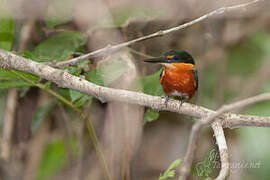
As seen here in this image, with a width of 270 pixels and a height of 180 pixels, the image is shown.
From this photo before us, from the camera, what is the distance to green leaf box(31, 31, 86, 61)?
263 centimetres

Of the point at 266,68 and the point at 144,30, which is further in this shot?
the point at 266,68

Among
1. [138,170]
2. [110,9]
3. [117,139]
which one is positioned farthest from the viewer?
[138,170]

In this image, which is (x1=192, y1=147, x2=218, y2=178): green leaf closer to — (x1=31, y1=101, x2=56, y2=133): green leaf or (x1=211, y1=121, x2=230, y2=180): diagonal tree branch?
(x1=211, y1=121, x2=230, y2=180): diagonal tree branch

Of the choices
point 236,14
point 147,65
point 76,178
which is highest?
point 236,14

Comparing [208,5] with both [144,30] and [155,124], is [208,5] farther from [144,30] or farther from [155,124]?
[155,124]

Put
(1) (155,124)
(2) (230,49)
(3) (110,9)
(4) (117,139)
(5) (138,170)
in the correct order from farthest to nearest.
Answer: (2) (230,49) < (1) (155,124) < (5) (138,170) < (4) (117,139) < (3) (110,9)

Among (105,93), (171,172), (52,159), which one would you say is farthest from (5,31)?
(52,159)

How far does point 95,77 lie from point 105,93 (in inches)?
15.2

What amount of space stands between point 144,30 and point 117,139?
3.07 feet

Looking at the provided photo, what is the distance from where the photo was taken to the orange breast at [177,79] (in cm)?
246

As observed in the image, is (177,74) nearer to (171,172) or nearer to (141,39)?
(141,39)

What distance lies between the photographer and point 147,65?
296cm

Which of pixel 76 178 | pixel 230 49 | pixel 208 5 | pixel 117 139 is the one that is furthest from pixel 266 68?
pixel 76 178

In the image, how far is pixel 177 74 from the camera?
2475 millimetres
